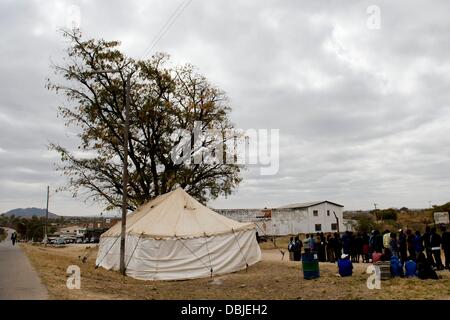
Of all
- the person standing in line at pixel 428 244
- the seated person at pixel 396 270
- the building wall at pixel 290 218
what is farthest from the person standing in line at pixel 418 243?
the building wall at pixel 290 218

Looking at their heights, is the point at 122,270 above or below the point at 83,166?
below

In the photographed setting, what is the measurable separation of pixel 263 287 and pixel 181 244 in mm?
5602

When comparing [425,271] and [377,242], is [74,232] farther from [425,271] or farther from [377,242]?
[425,271]

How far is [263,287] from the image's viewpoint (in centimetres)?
1581

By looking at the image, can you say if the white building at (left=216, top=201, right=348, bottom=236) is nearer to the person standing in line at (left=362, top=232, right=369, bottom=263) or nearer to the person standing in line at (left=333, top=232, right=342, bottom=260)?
the person standing in line at (left=333, top=232, right=342, bottom=260)

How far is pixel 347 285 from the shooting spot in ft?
45.2

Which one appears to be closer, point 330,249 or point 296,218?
point 330,249

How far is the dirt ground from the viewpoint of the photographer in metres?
11.9

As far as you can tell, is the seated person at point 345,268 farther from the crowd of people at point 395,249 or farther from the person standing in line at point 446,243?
the person standing in line at point 446,243

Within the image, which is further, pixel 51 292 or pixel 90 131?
pixel 90 131

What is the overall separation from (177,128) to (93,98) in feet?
19.6

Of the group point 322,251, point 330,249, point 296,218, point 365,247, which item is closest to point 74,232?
point 296,218
